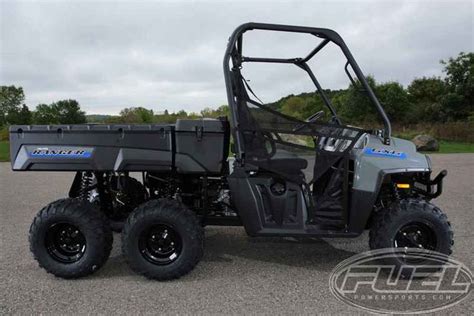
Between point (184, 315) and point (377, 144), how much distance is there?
218 centimetres

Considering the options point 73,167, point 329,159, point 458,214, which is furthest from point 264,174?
point 458,214

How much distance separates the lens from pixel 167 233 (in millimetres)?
3865

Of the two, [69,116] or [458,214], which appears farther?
[69,116]

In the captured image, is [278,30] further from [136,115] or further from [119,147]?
[136,115]

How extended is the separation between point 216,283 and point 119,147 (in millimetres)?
1443

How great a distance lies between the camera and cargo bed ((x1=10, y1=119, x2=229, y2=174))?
12.5ft

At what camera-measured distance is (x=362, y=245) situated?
16.0 ft

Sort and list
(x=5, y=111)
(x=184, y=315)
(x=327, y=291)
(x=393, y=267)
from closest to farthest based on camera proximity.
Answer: (x=184, y=315), (x=327, y=291), (x=393, y=267), (x=5, y=111)

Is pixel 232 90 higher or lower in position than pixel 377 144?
higher

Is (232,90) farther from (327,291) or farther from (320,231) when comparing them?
(327,291)

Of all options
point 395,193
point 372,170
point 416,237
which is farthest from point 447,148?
point 372,170

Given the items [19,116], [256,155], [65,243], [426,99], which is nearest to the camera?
[256,155]

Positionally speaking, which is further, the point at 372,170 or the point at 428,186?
the point at 428,186

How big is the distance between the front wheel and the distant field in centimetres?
1680
